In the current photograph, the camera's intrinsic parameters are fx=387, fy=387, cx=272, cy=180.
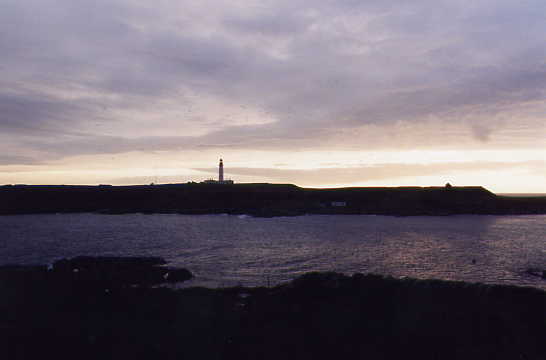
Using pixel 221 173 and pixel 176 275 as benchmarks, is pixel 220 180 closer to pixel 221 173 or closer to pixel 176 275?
pixel 221 173

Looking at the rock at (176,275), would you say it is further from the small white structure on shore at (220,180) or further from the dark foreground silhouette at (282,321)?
the small white structure on shore at (220,180)

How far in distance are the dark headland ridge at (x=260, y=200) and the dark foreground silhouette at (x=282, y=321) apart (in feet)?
293

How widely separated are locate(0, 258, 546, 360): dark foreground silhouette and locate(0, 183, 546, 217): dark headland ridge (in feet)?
293

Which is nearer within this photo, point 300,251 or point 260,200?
point 300,251

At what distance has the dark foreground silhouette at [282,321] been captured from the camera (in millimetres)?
15734

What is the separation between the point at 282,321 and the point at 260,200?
110 m

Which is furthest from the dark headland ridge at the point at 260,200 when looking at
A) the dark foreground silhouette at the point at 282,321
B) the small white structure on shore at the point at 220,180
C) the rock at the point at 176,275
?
the dark foreground silhouette at the point at 282,321

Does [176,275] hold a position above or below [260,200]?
below

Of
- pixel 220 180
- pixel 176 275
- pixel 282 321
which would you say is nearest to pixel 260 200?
pixel 220 180

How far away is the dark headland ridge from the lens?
121m

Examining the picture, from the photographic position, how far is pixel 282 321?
60.7 feet

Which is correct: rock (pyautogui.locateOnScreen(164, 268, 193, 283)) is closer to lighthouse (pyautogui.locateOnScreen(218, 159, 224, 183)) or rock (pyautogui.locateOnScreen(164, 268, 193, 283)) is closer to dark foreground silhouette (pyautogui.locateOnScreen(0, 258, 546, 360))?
dark foreground silhouette (pyautogui.locateOnScreen(0, 258, 546, 360))

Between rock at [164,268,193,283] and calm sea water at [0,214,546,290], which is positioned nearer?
rock at [164,268,193,283]

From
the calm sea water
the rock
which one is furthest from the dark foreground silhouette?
the calm sea water
